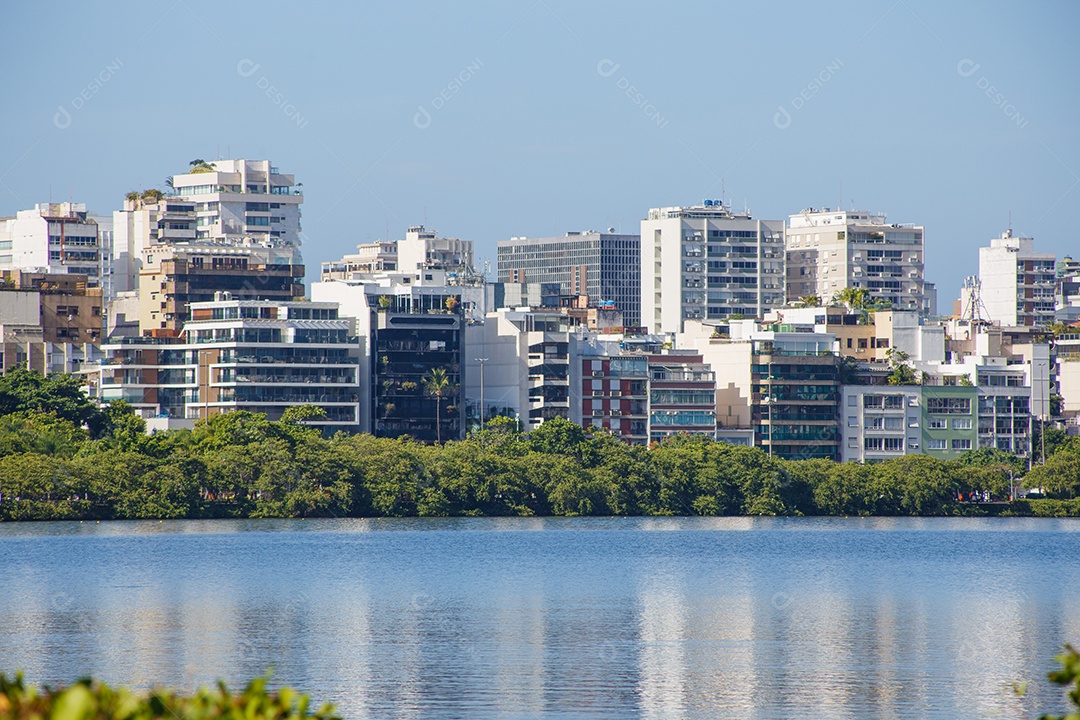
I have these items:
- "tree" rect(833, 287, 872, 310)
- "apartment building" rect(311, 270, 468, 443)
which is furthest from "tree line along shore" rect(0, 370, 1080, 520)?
"tree" rect(833, 287, 872, 310)

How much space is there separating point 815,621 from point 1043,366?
132m

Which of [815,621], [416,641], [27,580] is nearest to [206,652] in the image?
[416,641]

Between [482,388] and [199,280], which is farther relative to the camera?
[199,280]

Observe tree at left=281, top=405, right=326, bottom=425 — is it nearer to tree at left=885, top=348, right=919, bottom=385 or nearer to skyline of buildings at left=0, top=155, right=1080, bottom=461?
skyline of buildings at left=0, top=155, right=1080, bottom=461

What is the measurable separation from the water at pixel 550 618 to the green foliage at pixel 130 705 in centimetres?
2330

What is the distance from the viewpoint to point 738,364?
16275cm

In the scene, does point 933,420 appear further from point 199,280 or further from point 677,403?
point 199,280

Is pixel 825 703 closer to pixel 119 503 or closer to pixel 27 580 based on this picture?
pixel 27 580

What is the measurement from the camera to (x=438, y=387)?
148875mm

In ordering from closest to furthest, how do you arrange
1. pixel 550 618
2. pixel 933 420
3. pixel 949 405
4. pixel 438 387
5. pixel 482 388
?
pixel 550 618 → pixel 438 387 → pixel 482 388 → pixel 933 420 → pixel 949 405

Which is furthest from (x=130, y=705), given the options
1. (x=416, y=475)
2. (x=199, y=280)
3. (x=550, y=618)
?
(x=199, y=280)

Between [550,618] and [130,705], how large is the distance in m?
45.6

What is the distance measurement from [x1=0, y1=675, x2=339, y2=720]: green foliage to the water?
2330 cm

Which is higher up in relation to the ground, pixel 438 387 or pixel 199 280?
pixel 199 280
